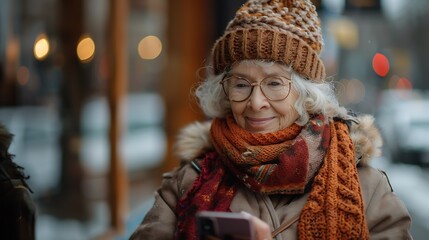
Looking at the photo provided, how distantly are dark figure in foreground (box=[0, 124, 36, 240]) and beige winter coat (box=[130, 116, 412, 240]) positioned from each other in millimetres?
409

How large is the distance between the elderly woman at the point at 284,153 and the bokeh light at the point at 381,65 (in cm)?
492

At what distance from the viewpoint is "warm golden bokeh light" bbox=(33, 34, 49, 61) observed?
5.70 metres

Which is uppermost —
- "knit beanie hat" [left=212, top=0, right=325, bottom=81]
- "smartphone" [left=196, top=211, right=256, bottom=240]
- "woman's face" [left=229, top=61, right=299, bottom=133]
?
"knit beanie hat" [left=212, top=0, right=325, bottom=81]

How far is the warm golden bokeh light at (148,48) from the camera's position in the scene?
8633 mm

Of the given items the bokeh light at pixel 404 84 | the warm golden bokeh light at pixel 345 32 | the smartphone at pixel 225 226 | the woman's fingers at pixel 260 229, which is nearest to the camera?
the smartphone at pixel 225 226

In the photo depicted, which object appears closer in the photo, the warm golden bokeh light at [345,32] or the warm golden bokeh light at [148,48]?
the warm golden bokeh light at [345,32]

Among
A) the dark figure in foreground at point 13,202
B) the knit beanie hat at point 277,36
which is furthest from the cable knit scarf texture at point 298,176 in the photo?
the dark figure in foreground at point 13,202

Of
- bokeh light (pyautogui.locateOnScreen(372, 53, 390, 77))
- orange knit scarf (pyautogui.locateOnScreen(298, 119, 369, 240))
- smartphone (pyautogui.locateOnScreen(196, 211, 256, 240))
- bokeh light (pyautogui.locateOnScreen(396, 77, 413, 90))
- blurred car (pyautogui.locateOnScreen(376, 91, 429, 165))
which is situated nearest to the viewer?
smartphone (pyautogui.locateOnScreen(196, 211, 256, 240))

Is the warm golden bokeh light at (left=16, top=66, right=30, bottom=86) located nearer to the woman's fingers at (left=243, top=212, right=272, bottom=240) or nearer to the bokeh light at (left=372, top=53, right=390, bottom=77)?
the bokeh light at (left=372, top=53, right=390, bottom=77)

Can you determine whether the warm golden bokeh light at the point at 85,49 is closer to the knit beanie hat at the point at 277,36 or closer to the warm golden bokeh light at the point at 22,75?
the warm golden bokeh light at the point at 22,75

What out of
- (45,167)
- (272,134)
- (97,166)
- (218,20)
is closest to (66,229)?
(45,167)

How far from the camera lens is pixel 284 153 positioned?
2350 mm

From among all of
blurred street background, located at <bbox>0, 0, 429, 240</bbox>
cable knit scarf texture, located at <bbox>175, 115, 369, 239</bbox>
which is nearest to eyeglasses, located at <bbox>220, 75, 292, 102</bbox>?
cable knit scarf texture, located at <bbox>175, 115, 369, 239</bbox>

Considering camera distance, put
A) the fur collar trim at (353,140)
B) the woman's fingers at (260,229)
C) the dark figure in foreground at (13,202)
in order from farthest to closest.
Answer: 1. the fur collar trim at (353,140)
2. the dark figure in foreground at (13,202)
3. the woman's fingers at (260,229)
